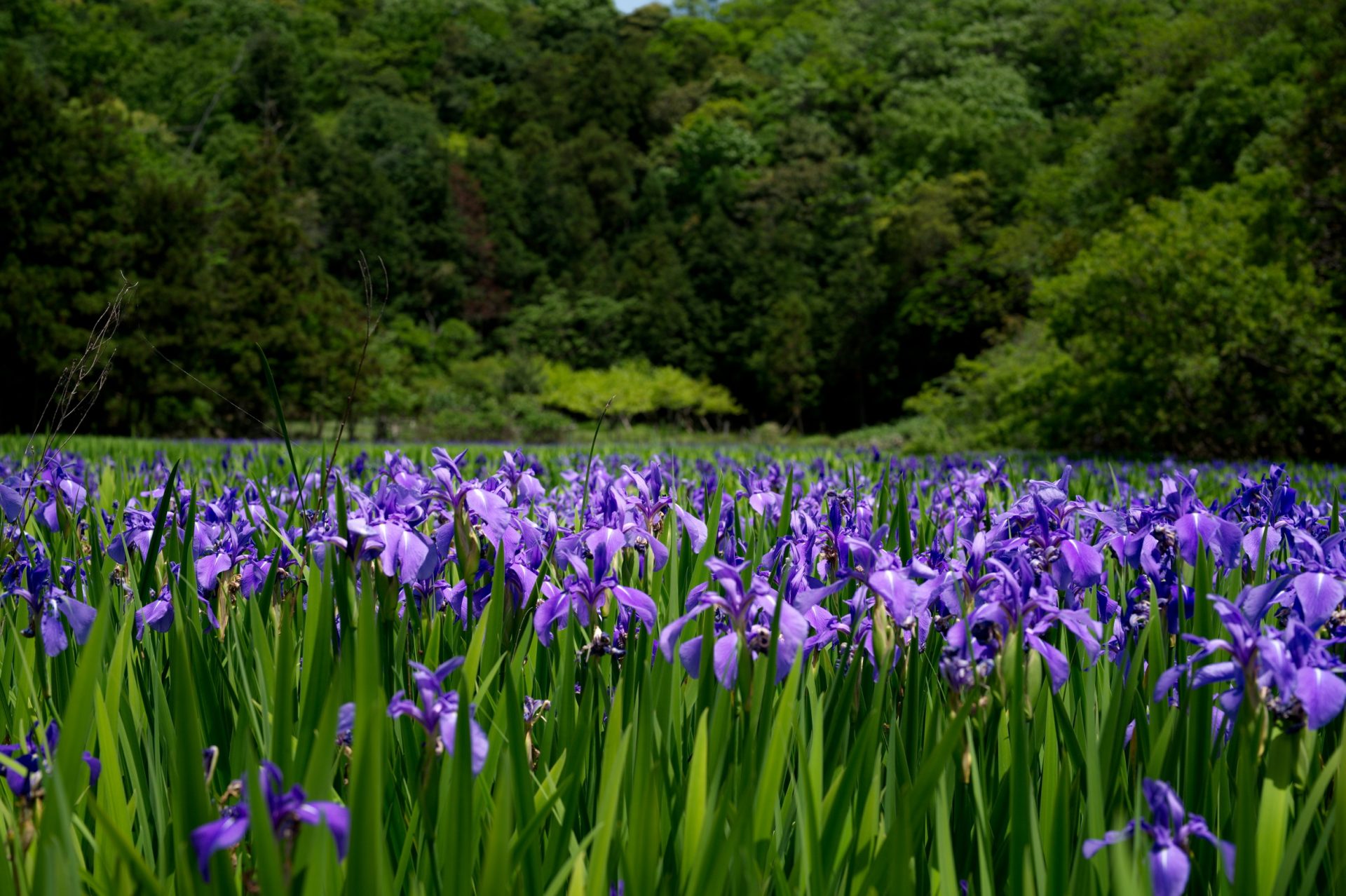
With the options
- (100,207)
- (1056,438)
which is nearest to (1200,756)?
(1056,438)

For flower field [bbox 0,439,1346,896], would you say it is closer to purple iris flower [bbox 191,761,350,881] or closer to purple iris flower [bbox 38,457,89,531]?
purple iris flower [bbox 191,761,350,881]

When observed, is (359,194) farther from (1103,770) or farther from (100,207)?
(1103,770)

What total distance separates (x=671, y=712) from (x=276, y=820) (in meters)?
0.50

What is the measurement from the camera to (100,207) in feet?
73.5

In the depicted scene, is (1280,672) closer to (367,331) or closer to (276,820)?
(276,820)

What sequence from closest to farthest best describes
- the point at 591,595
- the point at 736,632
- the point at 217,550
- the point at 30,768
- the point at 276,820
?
the point at 276,820, the point at 30,768, the point at 736,632, the point at 591,595, the point at 217,550

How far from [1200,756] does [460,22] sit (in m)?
76.7

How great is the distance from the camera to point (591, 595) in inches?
50.8

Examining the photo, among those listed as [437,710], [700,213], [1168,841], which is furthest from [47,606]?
[700,213]

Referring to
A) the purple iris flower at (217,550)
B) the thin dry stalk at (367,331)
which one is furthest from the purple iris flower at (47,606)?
the thin dry stalk at (367,331)

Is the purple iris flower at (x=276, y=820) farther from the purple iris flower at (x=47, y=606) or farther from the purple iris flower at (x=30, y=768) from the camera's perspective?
the purple iris flower at (x=47, y=606)

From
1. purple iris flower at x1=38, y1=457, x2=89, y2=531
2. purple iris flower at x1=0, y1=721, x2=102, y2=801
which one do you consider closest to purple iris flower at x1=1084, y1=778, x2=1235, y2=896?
purple iris flower at x1=0, y1=721, x2=102, y2=801

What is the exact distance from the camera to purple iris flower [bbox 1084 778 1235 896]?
77 cm

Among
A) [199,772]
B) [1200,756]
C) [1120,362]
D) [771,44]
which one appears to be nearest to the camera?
[199,772]
